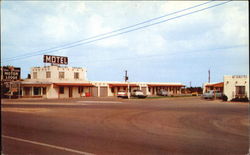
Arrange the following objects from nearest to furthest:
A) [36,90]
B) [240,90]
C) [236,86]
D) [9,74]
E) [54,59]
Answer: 1. [9,74]
2. [240,90]
3. [236,86]
4. [36,90]
5. [54,59]

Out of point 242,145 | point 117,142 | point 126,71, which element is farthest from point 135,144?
point 126,71

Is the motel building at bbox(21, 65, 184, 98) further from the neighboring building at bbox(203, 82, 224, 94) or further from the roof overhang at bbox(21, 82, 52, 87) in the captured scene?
the neighboring building at bbox(203, 82, 224, 94)

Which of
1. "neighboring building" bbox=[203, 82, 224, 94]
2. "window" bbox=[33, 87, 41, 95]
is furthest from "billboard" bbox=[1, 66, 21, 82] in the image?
"neighboring building" bbox=[203, 82, 224, 94]

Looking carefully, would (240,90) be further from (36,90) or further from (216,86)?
(36,90)

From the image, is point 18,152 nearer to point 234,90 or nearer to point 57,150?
point 57,150

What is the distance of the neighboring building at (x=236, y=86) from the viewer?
32.8m

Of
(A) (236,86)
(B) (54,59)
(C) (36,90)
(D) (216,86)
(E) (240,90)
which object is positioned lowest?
(C) (36,90)

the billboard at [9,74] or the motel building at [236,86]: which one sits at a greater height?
the billboard at [9,74]

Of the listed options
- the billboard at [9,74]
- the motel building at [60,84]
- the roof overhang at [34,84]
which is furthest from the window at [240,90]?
the roof overhang at [34,84]

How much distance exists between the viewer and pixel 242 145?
7410 mm

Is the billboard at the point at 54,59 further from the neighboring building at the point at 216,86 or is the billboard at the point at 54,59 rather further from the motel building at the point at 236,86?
the motel building at the point at 236,86

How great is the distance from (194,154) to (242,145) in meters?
2.23

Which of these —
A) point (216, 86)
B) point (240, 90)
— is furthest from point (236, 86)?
point (216, 86)

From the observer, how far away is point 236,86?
3359cm
